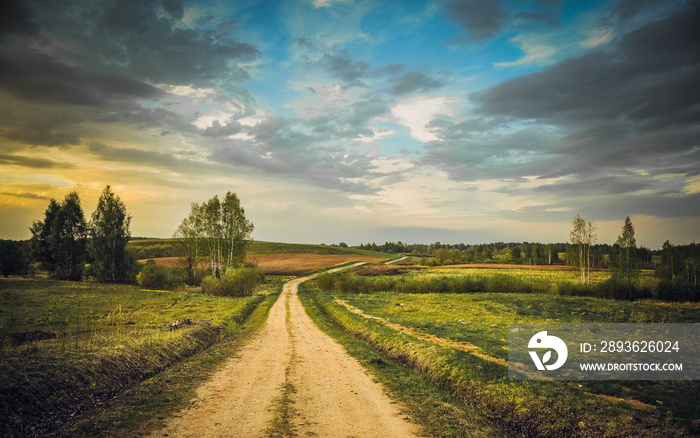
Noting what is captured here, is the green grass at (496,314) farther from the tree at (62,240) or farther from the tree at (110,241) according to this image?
the tree at (62,240)

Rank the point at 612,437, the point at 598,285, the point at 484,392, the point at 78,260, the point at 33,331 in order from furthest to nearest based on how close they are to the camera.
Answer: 1. the point at 78,260
2. the point at 598,285
3. the point at 33,331
4. the point at 484,392
5. the point at 612,437

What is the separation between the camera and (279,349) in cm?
1712

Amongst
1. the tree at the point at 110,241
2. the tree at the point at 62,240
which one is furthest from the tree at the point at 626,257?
the tree at the point at 62,240

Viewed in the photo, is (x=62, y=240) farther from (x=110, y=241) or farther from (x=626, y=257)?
(x=626, y=257)

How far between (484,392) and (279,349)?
33.6 feet

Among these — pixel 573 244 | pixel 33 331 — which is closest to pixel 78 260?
pixel 33 331

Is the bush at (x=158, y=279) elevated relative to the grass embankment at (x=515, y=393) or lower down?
lower down

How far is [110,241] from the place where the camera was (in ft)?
186

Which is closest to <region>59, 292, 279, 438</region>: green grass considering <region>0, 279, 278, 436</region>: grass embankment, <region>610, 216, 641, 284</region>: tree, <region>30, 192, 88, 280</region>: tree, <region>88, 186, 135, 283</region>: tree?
<region>0, 279, 278, 436</region>: grass embankment

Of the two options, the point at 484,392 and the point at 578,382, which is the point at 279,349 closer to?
the point at 484,392

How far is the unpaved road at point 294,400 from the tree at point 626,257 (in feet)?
200

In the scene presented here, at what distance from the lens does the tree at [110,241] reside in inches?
2203

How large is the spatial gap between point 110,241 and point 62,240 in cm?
958

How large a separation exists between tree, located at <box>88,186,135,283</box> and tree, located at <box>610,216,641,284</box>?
82810 millimetres
